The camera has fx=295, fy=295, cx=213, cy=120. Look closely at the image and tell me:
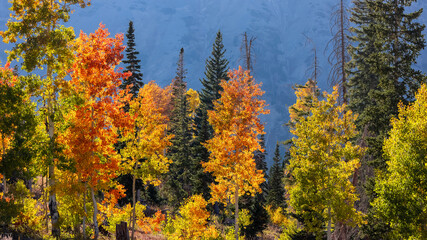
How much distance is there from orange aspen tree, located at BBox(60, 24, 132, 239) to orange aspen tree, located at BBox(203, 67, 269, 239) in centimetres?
847

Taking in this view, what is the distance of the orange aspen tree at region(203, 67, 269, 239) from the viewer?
71.5ft

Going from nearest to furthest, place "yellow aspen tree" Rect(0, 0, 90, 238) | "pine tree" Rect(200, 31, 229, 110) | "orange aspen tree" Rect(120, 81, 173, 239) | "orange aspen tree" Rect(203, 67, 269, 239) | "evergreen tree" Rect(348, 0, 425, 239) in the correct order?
"yellow aspen tree" Rect(0, 0, 90, 238), "evergreen tree" Rect(348, 0, 425, 239), "orange aspen tree" Rect(120, 81, 173, 239), "orange aspen tree" Rect(203, 67, 269, 239), "pine tree" Rect(200, 31, 229, 110)

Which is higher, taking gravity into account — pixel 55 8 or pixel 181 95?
pixel 181 95

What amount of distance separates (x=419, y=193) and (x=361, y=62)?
1814 centimetres

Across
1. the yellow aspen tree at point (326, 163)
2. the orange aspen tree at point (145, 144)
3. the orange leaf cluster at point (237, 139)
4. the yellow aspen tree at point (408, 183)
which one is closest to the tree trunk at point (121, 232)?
the orange aspen tree at point (145, 144)

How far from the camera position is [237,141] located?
2231 centimetres

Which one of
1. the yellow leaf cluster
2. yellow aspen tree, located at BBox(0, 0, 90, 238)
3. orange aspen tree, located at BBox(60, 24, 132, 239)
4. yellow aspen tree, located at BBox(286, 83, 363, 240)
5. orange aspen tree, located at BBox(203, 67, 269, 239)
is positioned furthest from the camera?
orange aspen tree, located at BBox(203, 67, 269, 239)

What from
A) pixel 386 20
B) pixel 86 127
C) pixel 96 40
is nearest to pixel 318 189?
pixel 386 20

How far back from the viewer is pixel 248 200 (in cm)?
2720

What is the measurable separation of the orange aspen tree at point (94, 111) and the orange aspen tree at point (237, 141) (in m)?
8.47

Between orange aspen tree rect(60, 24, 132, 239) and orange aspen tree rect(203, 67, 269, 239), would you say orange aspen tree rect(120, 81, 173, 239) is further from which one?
orange aspen tree rect(203, 67, 269, 239)

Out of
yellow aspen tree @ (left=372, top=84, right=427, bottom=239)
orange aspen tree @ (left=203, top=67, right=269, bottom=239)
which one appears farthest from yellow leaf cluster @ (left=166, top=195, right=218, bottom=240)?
yellow aspen tree @ (left=372, top=84, right=427, bottom=239)

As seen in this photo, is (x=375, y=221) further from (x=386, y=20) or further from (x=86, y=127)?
(x=86, y=127)

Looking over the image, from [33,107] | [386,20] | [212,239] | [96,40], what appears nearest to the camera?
[33,107]
